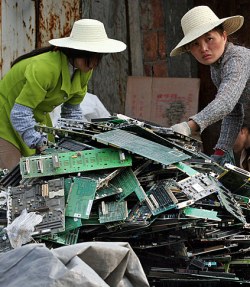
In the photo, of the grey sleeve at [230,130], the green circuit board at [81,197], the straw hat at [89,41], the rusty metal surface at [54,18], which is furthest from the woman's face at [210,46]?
the rusty metal surface at [54,18]

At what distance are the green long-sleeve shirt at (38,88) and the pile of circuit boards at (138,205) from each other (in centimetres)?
71

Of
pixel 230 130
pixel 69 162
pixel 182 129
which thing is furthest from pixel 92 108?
pixel 69 162

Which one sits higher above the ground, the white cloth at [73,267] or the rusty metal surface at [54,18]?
the rusty metal surface at [54,18]

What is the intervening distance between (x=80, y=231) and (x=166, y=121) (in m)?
4.27

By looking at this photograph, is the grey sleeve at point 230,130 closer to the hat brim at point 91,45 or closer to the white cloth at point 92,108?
the hat brim at point 91,45

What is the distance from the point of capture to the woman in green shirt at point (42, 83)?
5.59 metres

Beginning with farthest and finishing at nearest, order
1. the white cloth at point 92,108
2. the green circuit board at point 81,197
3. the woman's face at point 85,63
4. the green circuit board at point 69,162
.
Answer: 1. the white cloth at point 92,108
2. the woman's face at point 85,63
3. the green circuit board at point 69,162
4. the green circuit board at point 81,197

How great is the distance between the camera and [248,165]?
6531 millimetres

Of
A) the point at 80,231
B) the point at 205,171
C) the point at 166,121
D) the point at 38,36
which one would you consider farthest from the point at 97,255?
the point at 166,121

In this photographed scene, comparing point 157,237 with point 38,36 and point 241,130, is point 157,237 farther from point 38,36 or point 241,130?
point 38,36

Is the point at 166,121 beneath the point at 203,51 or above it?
beneath

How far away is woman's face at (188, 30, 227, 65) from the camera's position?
5.75 meters

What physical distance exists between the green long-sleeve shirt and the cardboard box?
2.60 metres

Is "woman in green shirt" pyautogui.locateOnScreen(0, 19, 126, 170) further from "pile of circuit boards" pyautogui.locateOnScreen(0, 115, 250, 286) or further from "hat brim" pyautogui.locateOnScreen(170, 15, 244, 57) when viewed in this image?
"pile of circuit boards" pyautogui.locateOnScreen(0, 115, 250, 286)
